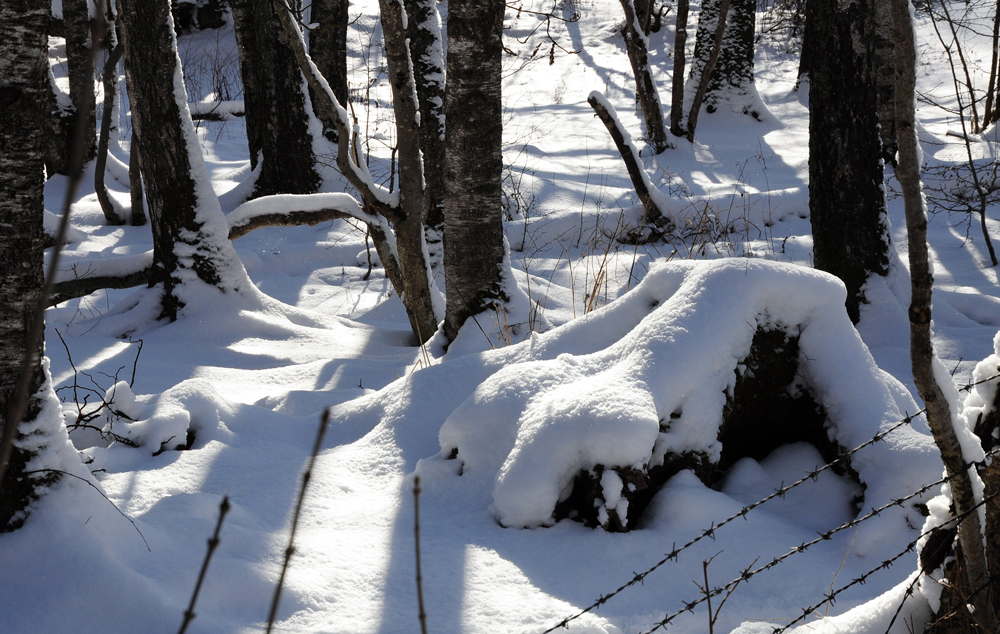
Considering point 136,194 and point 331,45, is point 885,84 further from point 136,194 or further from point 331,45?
point 136,194

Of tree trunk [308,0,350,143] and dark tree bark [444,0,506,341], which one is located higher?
tree trunk [308,0,350,143]

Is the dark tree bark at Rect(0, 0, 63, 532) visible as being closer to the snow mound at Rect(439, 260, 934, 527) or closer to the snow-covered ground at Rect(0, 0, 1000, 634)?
the snow-covered ground at Rect(0, 0, 1000, 634)

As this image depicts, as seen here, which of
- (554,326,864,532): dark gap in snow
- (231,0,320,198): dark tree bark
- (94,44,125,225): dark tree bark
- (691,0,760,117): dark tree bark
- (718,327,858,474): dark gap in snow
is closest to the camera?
(554,326,864,532): dark gap in snow

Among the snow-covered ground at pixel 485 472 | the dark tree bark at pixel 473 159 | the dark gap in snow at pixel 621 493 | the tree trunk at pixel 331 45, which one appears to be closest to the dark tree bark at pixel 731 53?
the tree trunk at pixel 331 45

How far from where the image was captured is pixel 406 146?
4191 millimetres

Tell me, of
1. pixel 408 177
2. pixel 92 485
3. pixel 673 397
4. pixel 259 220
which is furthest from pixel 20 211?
pixel 259 220

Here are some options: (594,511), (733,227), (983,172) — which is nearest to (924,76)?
(983,172)

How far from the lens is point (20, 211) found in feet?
6.00

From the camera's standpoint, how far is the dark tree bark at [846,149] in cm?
392

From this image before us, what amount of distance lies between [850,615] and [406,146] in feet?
11.0

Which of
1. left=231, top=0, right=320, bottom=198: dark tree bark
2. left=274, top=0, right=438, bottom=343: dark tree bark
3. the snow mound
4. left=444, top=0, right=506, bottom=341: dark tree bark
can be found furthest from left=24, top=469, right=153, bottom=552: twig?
left=231, top=0, right=320, bottom=198: dark tree bark

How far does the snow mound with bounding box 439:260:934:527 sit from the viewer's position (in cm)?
235

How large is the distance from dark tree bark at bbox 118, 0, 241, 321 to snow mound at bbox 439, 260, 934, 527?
2781mm

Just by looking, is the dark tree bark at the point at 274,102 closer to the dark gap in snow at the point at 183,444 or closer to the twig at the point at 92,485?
the dark gap in snow at the point at 183,444
